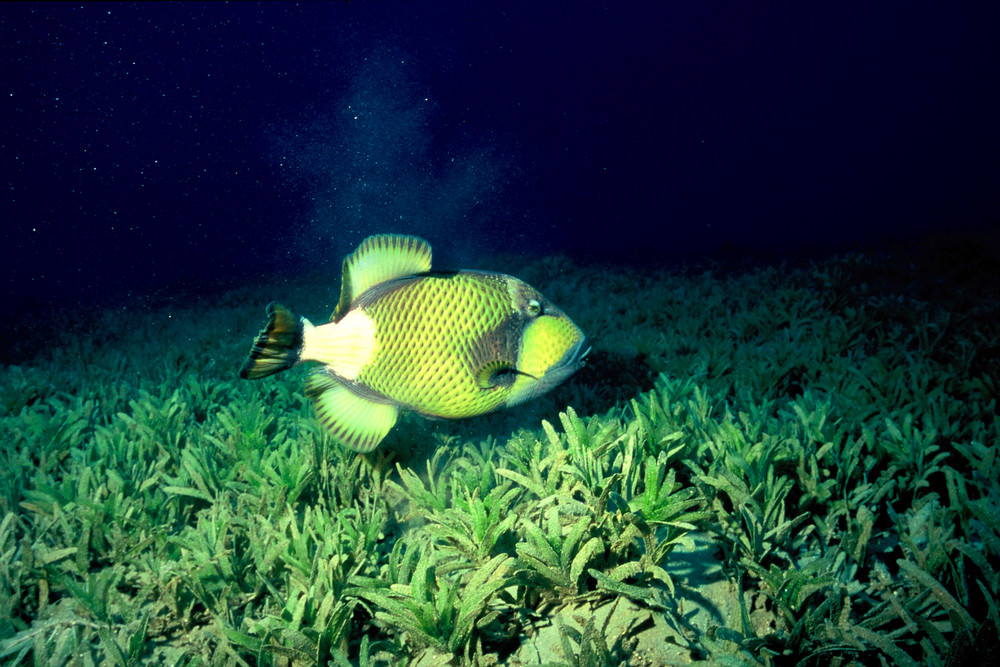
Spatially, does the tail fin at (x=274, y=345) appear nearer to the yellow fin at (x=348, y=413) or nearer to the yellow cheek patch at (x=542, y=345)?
the yellow fin at (x=348, y=413)

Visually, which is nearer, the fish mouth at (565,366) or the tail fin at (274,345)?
the tail fin at (274,345)

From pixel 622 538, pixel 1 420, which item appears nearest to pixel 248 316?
pixel 1 420

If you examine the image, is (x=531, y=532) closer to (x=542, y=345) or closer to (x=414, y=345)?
(x=542, y=345)

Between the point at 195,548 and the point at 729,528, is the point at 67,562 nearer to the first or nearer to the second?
the point at 195,548

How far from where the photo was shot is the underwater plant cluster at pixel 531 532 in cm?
134

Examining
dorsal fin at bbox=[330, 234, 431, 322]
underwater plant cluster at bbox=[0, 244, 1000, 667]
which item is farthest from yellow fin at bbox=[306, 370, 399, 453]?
underwater plant cluster at bbox=[0, 244, 1000, 667]

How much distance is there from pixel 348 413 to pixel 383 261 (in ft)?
1.85

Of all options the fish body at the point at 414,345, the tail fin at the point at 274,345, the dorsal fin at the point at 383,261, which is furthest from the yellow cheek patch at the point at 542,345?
the tail fin at the point at 274,345

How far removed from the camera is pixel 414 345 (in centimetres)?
154

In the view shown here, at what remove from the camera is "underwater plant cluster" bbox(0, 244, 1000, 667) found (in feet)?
4.40

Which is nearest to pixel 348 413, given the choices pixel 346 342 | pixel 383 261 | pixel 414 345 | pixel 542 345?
pixel 346 342

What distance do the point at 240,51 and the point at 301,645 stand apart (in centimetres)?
12129

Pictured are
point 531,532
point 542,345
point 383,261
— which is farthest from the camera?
point 383,261

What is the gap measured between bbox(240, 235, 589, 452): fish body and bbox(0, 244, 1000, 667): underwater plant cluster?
439 millimetres
